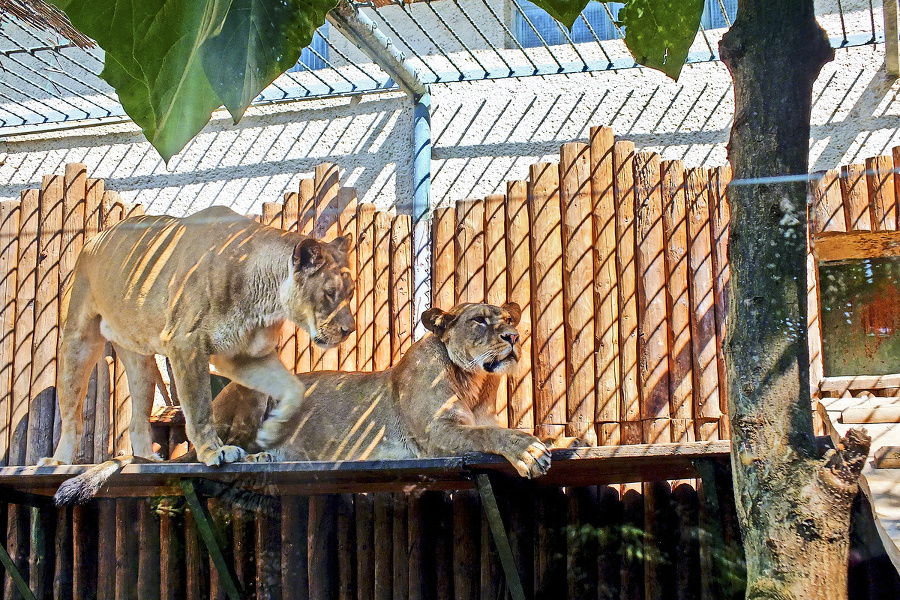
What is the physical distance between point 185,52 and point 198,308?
359cm

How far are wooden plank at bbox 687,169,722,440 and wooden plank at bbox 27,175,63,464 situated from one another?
10.8ft

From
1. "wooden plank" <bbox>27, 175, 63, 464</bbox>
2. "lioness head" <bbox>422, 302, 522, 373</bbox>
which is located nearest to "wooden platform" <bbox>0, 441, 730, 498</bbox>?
"wooden plank" <bbox>27, 175, 63, 464</bbox>

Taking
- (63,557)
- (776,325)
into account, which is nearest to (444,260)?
(63,557)

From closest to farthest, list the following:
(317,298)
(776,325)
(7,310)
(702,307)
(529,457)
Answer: (776,325), (529,457), (317,298), (702,307), (7,310)

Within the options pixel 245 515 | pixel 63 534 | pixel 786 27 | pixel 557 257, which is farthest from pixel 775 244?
pixel 63 534

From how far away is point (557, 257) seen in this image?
4.48 meters

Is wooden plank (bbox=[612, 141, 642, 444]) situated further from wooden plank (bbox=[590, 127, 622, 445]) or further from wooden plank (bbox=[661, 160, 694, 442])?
wooden plank (bbox=[661, 160, 694, 442])

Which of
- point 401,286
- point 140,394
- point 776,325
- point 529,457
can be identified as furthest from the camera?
point 401,286

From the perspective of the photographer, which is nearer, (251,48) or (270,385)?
(251,48)

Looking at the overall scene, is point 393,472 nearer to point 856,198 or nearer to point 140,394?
point 140,394

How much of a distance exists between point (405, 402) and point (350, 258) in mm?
1062

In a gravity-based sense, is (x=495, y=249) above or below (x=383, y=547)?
above

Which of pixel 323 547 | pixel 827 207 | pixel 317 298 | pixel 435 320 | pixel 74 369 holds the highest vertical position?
pixel 827 207

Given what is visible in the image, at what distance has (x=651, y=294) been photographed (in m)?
4.29
